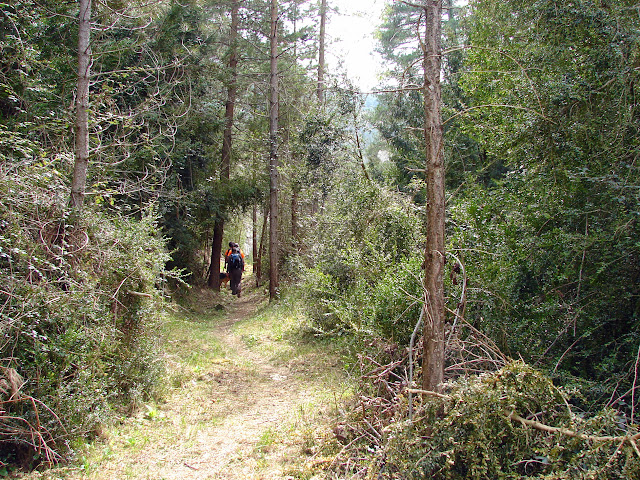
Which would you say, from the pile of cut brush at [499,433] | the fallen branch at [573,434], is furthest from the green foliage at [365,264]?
the fallen branch at [573,434]

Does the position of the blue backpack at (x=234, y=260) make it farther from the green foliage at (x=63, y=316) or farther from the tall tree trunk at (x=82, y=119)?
the tall tree trunk at (x=82, y=119)

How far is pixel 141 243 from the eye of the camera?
628 centimetres

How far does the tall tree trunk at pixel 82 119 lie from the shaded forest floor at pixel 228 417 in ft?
8.93

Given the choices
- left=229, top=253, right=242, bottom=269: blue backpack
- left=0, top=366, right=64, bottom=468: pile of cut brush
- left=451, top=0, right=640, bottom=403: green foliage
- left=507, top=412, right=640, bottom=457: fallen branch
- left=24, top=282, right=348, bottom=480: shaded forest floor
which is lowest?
left=24, top=282, right=348, bottom=480: shaded forest floor

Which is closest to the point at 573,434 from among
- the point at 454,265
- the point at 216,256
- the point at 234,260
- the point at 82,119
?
the point at 454,265

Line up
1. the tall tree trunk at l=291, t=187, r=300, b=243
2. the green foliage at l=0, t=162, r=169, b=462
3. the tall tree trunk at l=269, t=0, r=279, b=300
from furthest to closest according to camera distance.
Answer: the tall tree trunk at l=291, t=187, r=300, b=243, the tall tree trunk at l=269, t=0, r=279, b=300, the green foliage at l=0, t=162, r=169, b=462

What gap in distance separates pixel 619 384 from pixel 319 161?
11533 millimetres

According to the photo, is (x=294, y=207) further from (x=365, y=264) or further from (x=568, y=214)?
(x=568, y=214)

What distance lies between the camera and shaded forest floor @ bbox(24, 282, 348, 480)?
423cm

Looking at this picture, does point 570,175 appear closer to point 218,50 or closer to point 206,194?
point 206,194

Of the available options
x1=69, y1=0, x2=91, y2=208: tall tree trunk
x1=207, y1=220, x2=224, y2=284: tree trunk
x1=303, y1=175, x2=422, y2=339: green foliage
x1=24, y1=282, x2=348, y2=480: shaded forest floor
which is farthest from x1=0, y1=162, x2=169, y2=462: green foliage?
x1=207, y1=220, x2=224, y2=284: tree trunk

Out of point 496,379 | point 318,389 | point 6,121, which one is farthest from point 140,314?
point 496,379

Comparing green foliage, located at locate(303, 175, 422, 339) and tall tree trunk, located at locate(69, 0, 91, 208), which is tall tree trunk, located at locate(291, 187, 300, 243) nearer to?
green foliage, located at locate(303, 175, 422, 339)

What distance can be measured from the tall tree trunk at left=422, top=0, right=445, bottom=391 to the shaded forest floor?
1.67m
